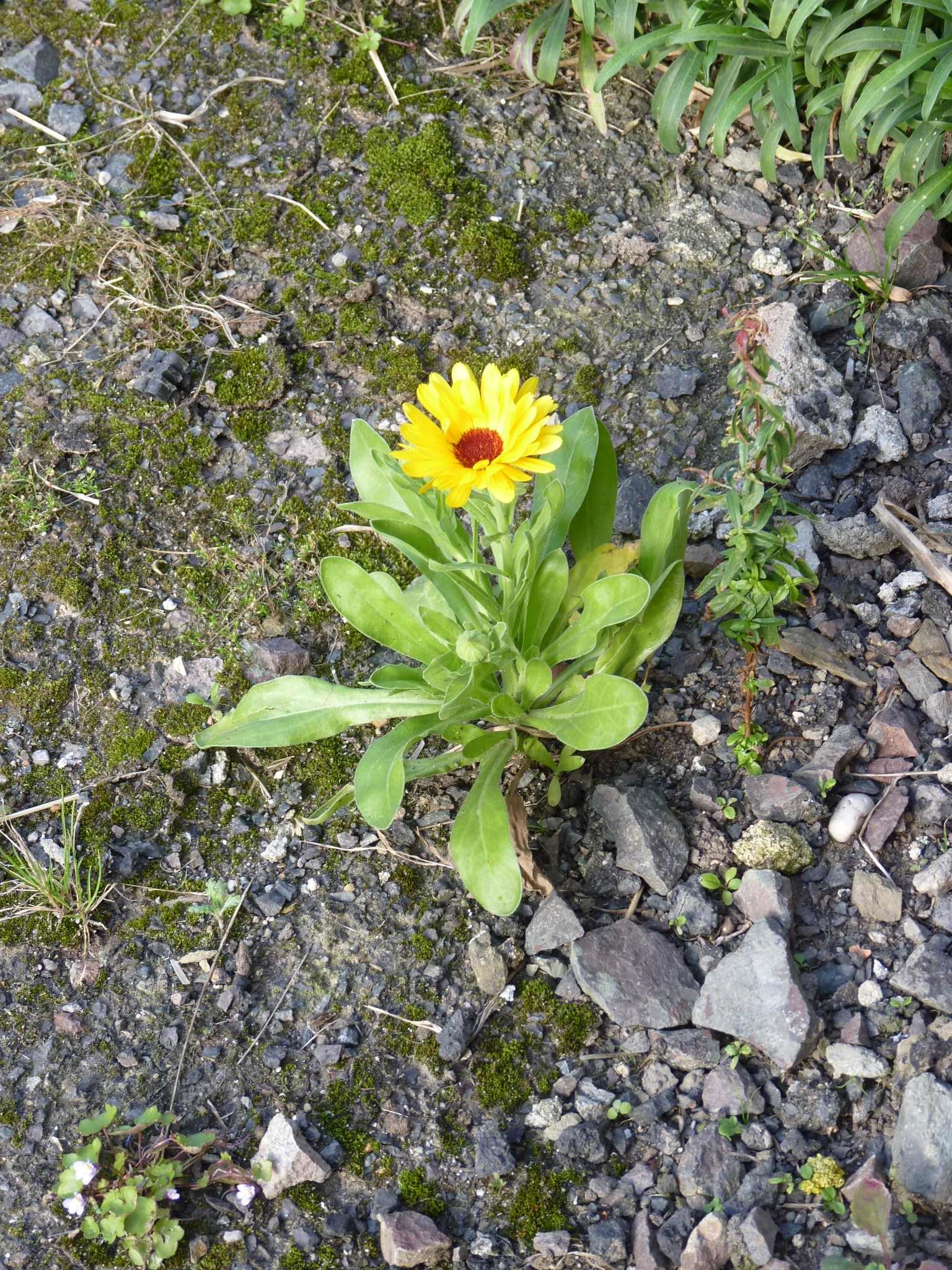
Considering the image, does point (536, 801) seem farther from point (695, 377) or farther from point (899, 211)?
point (899, 211)

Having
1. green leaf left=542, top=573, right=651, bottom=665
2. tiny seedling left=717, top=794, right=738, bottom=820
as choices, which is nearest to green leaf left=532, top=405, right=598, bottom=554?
green leaf left=542, top=573, right=651, bottom=665

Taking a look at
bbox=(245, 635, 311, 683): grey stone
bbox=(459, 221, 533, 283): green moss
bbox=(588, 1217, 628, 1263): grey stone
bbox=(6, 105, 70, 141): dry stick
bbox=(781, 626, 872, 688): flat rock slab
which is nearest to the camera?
bbox=(588, 1217, 628, 1263): grey stone

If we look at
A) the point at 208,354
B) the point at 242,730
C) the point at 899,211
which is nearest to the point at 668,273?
the point at 899,211

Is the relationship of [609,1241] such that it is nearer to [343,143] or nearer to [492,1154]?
[492,1154]

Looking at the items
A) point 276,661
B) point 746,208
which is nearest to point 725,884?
point 276,661

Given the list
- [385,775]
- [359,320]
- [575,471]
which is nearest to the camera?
[385,775]

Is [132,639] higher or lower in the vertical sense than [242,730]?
lower

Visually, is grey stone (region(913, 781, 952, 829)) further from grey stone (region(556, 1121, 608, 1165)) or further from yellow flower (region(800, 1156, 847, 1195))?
grey stone (region(556, 1121, 608, 1165))
